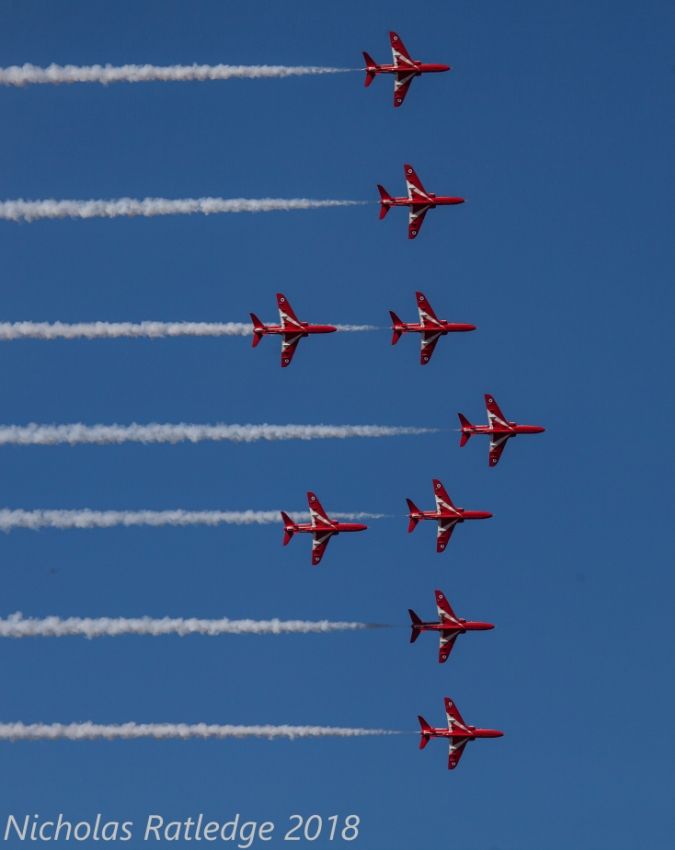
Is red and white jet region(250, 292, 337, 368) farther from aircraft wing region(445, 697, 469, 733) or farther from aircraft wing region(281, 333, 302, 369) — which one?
aircraft wing region(445, 697, 469, 733)

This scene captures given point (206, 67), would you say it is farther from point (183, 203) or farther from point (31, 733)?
point (31, 733)

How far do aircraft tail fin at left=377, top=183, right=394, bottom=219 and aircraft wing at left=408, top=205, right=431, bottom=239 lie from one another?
74.5 inches

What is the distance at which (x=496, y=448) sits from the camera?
94.8m

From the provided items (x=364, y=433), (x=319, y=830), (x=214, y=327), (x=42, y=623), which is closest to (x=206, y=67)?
(x=214, y=327)

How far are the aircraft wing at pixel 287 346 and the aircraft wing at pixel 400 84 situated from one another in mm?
10835

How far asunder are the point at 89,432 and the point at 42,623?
8.24 meters

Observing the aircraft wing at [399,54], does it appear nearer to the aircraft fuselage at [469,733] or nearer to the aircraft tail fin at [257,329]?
the aircraft tail fin at [257,329]

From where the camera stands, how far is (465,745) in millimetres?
94750

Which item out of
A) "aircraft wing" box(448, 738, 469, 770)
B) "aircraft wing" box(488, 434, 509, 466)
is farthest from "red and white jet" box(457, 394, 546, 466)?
"aircraft wing" box(448, 738, 469, 770)

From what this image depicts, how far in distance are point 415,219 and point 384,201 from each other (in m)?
2.48

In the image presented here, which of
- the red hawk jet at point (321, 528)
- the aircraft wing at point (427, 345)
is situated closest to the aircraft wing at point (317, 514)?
the red hawk jet at point (321, 528)

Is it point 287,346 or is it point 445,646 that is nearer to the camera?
point 287,346

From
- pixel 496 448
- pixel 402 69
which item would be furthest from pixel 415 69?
pixel 496 448

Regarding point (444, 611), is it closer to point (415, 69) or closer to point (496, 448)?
point (496, 448)
